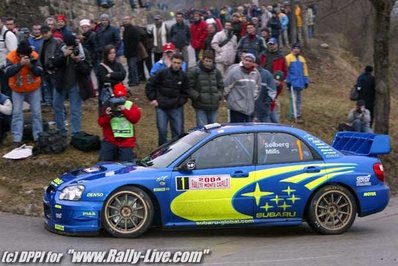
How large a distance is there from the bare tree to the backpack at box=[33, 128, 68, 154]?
7.78 m

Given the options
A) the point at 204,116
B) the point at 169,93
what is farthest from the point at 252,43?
the point at 169,93

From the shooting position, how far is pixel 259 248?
976cm

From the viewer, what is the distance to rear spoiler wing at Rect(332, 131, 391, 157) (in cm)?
1141

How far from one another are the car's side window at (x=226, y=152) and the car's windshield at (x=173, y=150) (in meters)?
0.19

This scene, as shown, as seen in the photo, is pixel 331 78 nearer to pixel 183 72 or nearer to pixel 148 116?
pixel 148 116

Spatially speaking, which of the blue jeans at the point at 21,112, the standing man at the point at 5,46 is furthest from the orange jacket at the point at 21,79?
the standing man at the point at 5,46

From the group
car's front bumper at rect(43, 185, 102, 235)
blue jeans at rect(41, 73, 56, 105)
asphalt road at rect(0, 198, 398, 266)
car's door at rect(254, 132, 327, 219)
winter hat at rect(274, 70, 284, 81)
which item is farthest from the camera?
winter hat at rect(274, 70, 284, 81)

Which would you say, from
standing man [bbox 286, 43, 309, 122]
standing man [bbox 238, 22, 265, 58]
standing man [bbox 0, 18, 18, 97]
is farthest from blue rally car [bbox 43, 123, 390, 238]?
standing man [bbox 286, 43, 309, 122]

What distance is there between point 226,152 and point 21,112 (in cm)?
481

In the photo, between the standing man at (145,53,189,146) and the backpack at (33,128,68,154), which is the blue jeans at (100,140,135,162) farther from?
the backpack at (33,128,68,154)

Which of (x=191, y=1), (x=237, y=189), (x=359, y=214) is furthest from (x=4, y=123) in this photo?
(x=191, y=1)

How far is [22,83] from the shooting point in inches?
534

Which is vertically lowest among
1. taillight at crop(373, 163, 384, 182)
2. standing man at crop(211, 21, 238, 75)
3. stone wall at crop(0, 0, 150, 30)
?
taillight at crop(373, 163, 384, 182)

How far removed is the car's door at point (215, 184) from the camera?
1009cm
